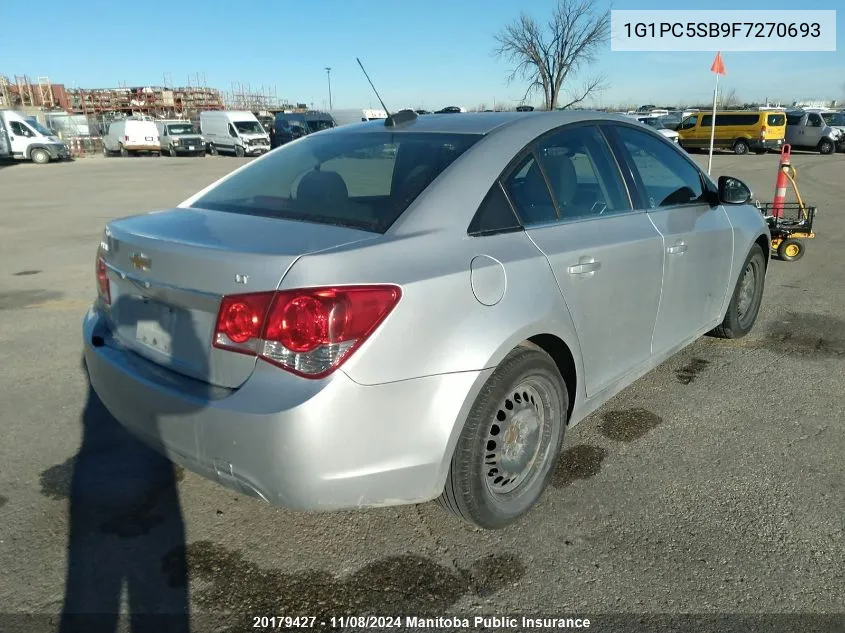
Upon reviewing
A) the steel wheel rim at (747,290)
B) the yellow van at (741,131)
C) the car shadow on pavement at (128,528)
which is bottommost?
the car shadow on pavement at (128,528)

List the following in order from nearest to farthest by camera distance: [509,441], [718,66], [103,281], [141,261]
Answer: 1. [141,261]
2. [509,441]
3. [103,281]
4. [718,66]

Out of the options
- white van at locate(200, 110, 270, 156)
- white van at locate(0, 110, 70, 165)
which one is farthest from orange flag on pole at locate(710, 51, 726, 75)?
white van at locate(0, 110, 70, 165)

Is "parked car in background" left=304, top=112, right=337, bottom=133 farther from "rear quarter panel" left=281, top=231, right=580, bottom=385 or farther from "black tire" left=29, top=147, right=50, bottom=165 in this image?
"rear quarter panel" left=281, top=231, right=580, bottom=385

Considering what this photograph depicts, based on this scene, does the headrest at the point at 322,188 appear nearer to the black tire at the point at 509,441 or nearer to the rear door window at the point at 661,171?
the black tire at the point at 509,441

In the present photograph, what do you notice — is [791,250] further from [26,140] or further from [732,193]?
[26,140]

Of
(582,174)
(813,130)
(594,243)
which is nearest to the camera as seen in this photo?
(594,243)

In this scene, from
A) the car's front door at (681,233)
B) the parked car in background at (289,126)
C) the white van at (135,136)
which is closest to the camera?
the car's front door at (681,233)

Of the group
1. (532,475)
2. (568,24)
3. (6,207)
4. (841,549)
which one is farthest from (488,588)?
(568,24)

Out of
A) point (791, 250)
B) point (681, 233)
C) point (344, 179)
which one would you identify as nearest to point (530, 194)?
point (344, 179)

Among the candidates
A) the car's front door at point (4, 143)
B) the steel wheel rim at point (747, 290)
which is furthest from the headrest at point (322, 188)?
the car's front door at point (4, 143)

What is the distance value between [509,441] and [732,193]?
97.0 inches

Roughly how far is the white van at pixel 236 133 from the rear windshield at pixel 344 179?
1341 inches

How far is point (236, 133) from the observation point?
36375mm

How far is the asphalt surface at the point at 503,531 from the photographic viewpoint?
2.30 m
